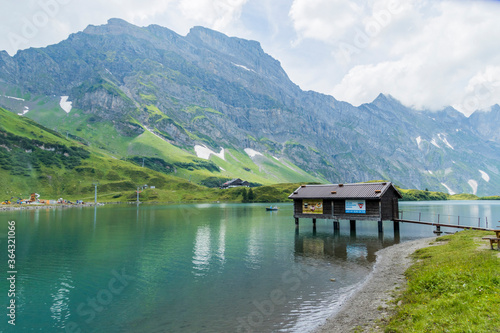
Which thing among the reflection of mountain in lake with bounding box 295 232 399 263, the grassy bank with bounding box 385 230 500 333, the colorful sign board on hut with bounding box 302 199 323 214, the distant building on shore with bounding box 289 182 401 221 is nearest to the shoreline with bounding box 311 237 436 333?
the grassy bank with bounding box 385 230 500 333

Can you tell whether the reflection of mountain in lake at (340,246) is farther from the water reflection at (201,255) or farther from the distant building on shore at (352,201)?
the water reflection at (201,255)

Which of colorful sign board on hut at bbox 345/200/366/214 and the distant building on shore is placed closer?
the distant building on shore

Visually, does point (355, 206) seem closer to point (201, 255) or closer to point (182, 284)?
point (201, 255)

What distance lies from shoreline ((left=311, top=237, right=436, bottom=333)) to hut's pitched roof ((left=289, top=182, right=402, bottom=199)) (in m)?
26.0

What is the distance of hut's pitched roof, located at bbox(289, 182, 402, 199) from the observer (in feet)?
191

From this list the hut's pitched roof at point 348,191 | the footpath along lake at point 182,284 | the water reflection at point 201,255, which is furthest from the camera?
the hut's pitched roof at point 348,191

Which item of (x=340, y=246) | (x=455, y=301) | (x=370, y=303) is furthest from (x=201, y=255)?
(x=455, y=301)

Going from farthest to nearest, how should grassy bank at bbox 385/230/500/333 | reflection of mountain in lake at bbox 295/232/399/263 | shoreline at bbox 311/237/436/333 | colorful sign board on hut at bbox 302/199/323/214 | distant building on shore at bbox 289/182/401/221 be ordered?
colorful sign board on hut at bbox 302/199/323/214, distant building on shore at bbox 289/182/401/221, reflection of mountain in lake at bbox 295/232/399/263, shoreline at bbox 311/237/436/333, grassy bank at bbox 385/230/500/333

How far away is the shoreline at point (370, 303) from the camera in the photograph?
16.9 metres

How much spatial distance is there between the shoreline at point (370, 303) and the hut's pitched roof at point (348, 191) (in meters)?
26.0

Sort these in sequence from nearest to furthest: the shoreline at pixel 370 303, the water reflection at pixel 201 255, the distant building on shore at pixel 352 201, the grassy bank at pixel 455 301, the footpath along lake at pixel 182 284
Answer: the grassy bank at pixel 455 301, the shoreline at pixel 370 303, the footpath along lake at pixel 182 284, the water reflection at pixel 201 255, the distant building on shore at pixel 352 201

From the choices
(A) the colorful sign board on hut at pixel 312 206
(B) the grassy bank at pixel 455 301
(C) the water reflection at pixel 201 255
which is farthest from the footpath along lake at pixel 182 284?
(A) the colorful sign board on hut at pixel 312 206

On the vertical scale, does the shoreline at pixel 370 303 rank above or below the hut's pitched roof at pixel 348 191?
below

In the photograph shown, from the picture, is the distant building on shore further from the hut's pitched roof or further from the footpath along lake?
the footpath along lake
